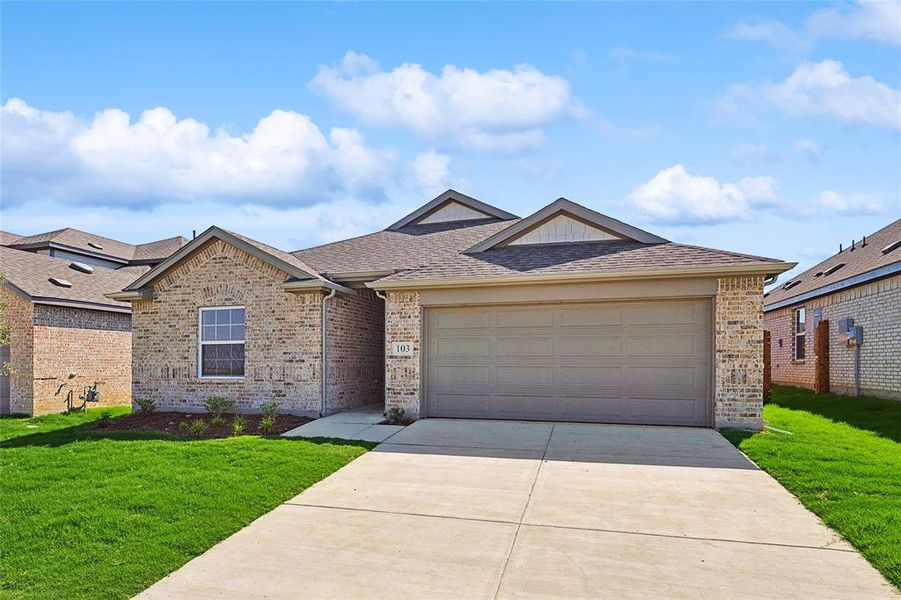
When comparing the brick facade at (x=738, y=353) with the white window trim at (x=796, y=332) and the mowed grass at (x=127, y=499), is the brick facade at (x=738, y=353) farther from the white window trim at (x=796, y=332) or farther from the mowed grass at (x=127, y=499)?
the white window trim at (x=796, y=332)

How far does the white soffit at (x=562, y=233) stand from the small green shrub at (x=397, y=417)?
4.53 meters

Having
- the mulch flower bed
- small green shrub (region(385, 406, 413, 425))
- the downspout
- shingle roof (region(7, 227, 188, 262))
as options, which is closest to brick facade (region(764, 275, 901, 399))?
small green shrub (region(385, 406, 413, 425))

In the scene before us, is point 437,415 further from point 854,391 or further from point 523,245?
point 854,391

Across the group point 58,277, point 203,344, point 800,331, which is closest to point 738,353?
point 800,331

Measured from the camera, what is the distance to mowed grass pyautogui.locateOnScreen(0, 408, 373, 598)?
4.68 m

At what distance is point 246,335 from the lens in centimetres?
1255

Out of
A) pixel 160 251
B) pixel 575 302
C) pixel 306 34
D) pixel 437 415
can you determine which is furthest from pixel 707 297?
pixel 160 251

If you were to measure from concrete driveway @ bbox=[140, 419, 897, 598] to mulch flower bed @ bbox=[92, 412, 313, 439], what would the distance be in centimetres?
362

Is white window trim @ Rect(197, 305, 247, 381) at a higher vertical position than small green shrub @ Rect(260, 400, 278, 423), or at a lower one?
higher

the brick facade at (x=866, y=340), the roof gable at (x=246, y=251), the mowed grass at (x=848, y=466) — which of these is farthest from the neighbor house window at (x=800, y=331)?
the roof gable at (x=246, y=251)

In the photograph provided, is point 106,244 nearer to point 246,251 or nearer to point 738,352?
point 246,251

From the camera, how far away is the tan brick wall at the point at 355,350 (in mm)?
12515

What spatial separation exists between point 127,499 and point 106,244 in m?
24.1

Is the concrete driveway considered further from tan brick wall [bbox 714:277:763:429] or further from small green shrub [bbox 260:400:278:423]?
small green shrub [bbox 260:400:278:423]
